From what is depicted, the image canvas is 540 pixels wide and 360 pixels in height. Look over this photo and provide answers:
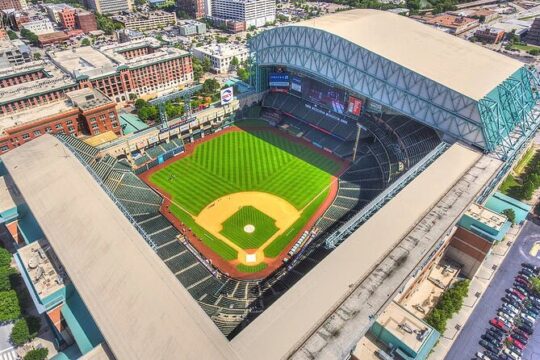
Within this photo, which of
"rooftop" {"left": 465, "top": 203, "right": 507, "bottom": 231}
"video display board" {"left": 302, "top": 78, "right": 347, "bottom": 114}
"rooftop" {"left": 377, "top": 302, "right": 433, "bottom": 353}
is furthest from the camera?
"video display board" {"left": 302, "top": 78, "right": 347, "bottom": 114}

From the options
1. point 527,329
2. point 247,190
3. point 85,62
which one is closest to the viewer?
point 527,329

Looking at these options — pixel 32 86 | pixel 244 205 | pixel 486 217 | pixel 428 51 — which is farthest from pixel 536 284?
pixel 32 86

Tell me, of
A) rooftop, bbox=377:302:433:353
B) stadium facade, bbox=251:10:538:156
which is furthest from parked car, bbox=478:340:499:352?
stadium facade, bbox=251:10:538:156

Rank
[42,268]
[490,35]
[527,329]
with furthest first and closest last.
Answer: [490,35], [527,329], [42,268]

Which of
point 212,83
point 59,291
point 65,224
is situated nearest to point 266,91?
point 212,83

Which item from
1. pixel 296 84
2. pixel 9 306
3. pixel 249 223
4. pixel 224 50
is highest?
pixel 296 84

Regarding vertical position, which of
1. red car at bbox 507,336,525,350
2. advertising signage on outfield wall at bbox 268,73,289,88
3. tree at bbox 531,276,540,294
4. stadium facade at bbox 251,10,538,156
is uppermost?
stadium facade at bbox 251,10,538,156

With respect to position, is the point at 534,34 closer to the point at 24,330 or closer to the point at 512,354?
the point at 512,354

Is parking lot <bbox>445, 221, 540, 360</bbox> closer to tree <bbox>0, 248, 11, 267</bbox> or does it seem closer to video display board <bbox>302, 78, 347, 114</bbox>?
video display board <bbox>302, 78, 347, 114</bbox>

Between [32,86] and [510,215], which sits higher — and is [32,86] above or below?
above
